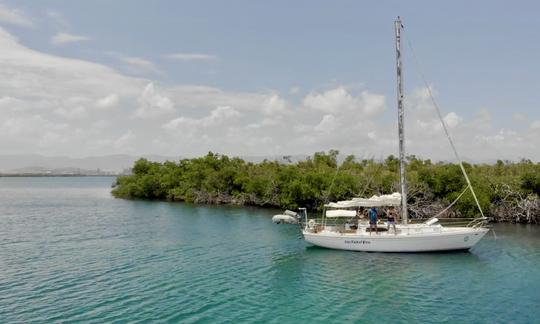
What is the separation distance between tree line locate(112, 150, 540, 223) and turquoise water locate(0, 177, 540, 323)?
1117 cm

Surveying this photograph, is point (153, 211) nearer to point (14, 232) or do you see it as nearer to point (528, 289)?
point (14, 232)

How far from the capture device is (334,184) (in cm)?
6888

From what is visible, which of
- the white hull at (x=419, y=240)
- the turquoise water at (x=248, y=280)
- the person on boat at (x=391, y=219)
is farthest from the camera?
the person on boat at (x=391, y=219)

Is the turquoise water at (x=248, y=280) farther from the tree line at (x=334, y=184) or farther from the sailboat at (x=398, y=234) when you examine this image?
the tree line at (x=334, y=184)

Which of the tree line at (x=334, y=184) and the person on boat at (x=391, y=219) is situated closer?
the person on boat at (x=391, y=219)

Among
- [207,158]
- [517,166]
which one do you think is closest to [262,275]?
[517,166]

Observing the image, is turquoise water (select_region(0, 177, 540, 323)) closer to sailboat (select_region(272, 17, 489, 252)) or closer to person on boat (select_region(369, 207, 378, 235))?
sailboat (select_region(272, 17, 489, 252))

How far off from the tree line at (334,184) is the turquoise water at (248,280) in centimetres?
1117

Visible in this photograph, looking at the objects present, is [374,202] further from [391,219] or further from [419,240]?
[419,240]

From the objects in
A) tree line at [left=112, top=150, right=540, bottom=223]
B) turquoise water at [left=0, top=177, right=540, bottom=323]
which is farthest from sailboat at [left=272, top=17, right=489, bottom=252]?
tree line at [left=112, top=150, right=540, bottom=223]

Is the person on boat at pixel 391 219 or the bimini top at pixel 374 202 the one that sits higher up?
the bimini top at pixel 374 202

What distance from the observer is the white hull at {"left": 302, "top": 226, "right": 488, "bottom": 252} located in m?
36.5

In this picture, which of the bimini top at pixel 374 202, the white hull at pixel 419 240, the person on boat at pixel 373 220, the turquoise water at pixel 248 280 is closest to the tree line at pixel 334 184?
the turquoise water at pixel 248 280

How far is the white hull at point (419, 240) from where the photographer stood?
36.5 meters
